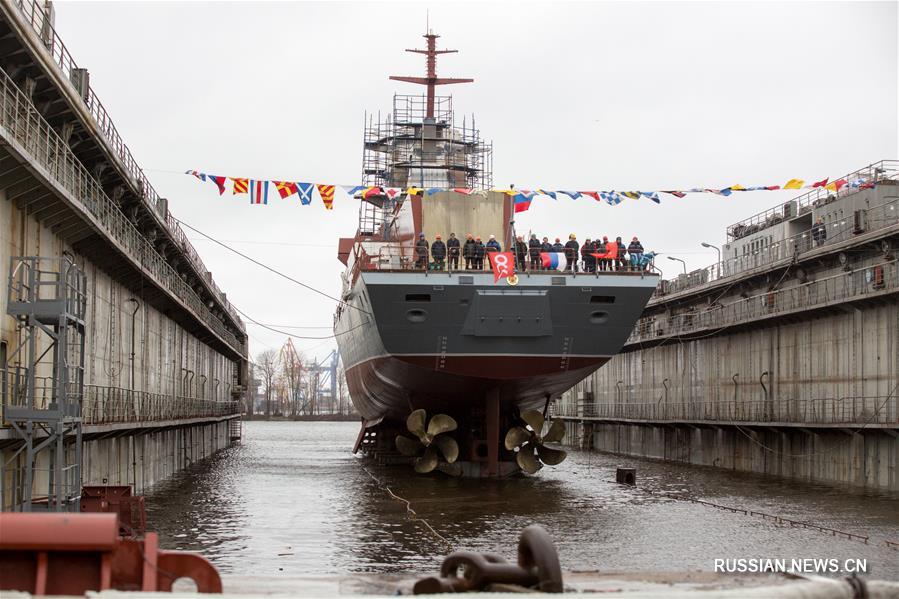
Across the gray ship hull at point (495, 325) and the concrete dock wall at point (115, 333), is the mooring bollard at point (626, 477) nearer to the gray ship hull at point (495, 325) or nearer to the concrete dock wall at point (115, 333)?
the gray ship hull at point (495, 325)

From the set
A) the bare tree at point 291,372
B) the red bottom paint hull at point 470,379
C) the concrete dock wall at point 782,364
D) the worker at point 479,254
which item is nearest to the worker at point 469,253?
the worker at point 479,254

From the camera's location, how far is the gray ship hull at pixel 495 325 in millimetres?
27500

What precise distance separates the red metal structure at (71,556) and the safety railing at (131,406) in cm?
1116

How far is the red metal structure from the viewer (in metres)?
7.52

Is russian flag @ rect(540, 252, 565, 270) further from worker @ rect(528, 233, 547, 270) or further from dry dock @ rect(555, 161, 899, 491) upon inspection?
dry dock @ rect(555, 161, 899, 491)

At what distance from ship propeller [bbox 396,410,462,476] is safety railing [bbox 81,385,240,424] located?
7733mm

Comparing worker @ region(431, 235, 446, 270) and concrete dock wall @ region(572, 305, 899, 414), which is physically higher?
worker @ region(431, 235, 446, 270)

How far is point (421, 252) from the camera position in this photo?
29266 mm

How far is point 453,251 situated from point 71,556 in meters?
21.2

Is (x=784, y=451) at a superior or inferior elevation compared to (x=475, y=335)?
inferior

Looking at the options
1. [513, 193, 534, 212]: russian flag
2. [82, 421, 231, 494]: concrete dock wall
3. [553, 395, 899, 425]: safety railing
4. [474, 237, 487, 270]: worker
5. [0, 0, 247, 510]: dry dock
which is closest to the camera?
[0, 0, 247, 510]: dry dock

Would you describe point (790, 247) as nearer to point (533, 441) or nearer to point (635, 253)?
point (635, 253)

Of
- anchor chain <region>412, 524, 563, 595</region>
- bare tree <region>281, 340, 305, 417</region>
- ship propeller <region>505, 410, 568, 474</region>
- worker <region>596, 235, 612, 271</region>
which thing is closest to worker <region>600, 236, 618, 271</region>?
worker <region>596, 235, 612, 271</region>

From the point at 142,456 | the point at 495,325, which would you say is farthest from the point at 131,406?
the point at 495,325
